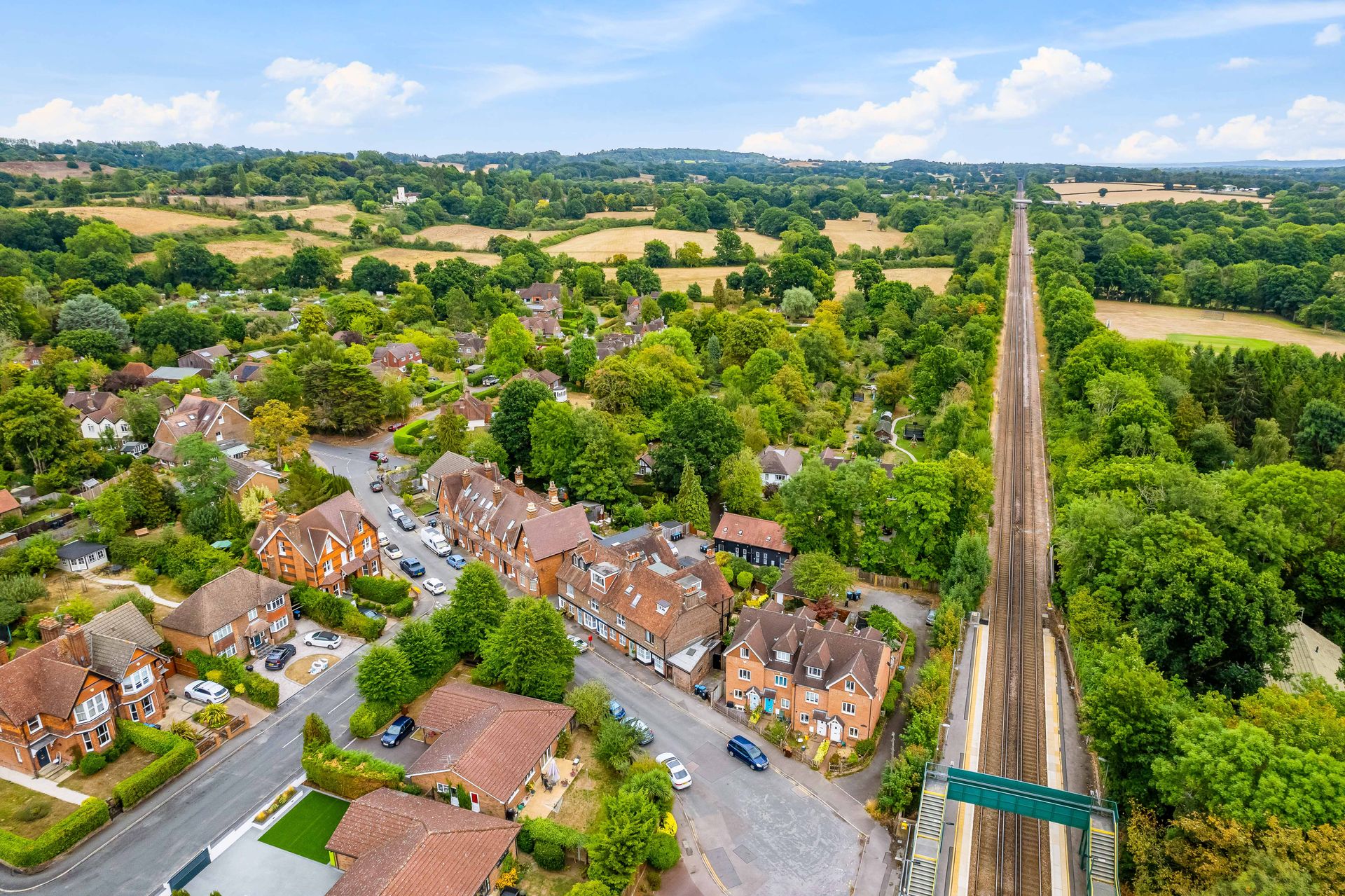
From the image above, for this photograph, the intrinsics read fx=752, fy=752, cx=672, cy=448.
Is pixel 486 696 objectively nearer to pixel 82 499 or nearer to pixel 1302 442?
pixel 82 499

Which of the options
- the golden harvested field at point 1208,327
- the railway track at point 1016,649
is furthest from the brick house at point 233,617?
the golden harvested field at point 1208,327

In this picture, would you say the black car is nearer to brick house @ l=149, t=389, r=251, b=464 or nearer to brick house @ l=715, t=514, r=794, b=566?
brick house @ l=715, t=514, r=794, b=566

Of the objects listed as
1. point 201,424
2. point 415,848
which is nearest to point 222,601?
point 415,848

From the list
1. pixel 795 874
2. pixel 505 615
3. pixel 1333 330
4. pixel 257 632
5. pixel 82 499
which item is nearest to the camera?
pixel 795 874

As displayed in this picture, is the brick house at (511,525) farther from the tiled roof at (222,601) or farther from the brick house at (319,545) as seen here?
the tiled roof at (222,601)

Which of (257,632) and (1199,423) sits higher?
(1199,423)

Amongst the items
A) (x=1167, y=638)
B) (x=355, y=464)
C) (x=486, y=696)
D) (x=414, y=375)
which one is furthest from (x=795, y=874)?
(x=414, y=375)

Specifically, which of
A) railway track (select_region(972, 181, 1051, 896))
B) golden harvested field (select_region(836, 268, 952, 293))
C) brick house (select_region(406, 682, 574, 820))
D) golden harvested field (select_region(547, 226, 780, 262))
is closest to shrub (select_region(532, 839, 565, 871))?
brick house (select_region(406, 682, 574, 820))
